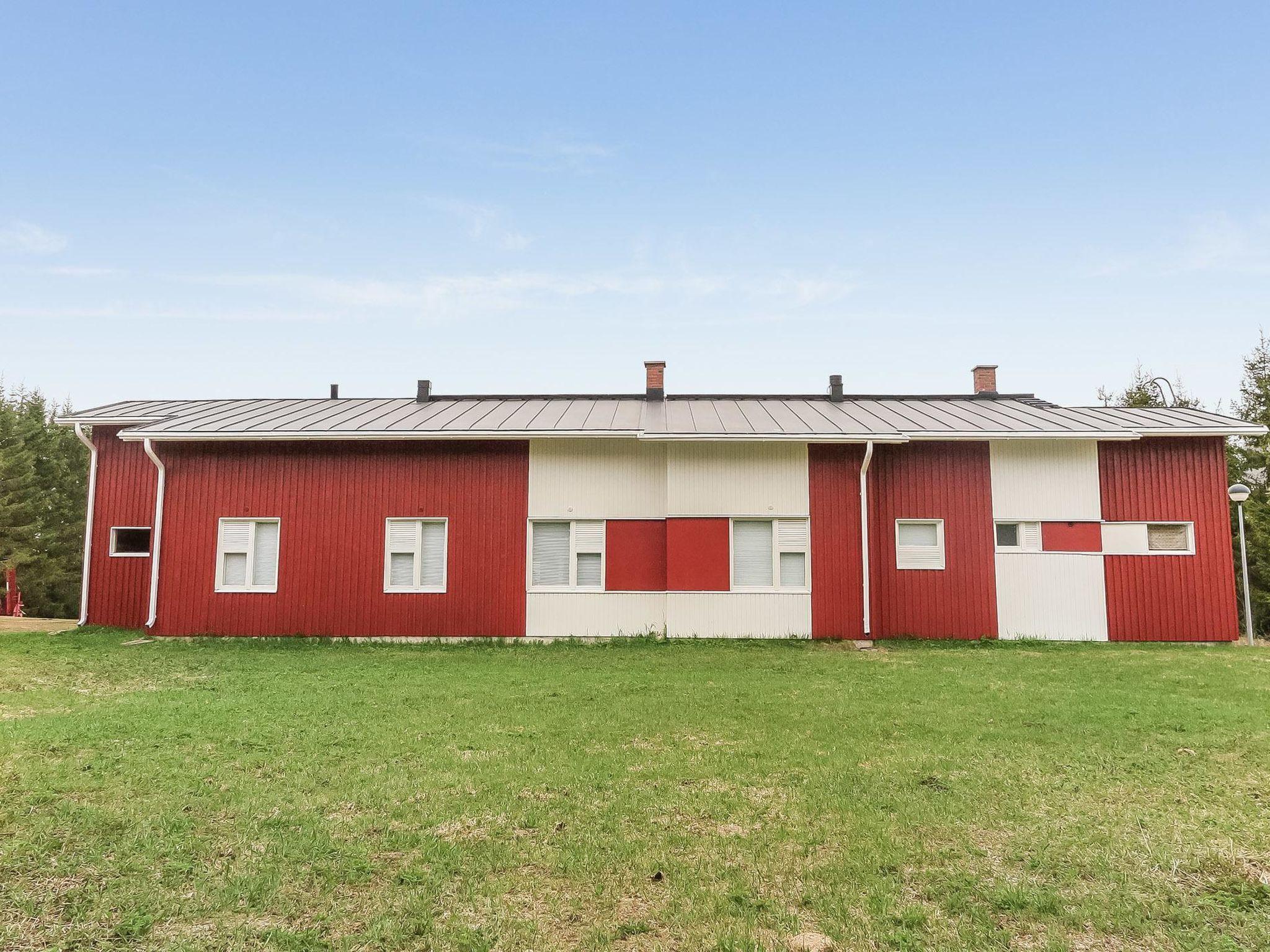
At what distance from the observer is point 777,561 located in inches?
528

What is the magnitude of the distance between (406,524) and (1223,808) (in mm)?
12404

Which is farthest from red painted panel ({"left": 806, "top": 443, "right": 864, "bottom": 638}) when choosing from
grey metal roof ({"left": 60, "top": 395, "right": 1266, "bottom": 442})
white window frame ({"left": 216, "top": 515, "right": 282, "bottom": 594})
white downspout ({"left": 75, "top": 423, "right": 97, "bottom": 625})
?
white downspout ({"left": 75, "top": 423, "right": 97, "bottom": 625})

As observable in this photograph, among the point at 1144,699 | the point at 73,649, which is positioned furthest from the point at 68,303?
the point at 1144,699

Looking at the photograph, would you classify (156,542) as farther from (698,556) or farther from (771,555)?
(771,555)

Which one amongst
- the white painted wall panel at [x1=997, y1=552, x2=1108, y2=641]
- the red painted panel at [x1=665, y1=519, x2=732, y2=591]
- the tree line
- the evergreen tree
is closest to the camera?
the red painted panel at [x1=665, y1=519, x2=732, y2=591]

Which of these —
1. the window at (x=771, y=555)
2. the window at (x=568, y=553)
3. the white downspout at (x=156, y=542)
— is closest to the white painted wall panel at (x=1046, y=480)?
the window at (x=771, y=555)

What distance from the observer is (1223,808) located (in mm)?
4312

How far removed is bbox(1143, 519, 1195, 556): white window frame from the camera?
45.3ft

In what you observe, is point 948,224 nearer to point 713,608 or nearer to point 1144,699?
point 713,608

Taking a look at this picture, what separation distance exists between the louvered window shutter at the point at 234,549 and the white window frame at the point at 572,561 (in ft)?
17.8

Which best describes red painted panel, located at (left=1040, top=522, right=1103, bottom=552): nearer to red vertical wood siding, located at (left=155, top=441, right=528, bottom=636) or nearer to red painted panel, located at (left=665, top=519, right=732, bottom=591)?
red painted panel, located at (left=665, top=519, right=732, bottom=591)

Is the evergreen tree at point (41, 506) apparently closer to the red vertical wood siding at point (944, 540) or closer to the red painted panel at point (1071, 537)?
the red vertical wood siding at point (944, 540)

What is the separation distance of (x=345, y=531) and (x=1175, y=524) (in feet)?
52.6

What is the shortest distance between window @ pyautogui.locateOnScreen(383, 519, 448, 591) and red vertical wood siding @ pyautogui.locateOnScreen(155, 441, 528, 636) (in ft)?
0.50
